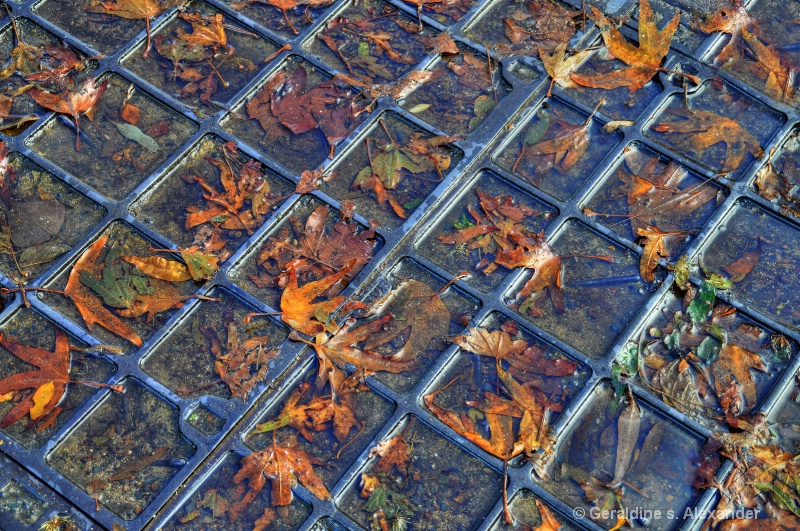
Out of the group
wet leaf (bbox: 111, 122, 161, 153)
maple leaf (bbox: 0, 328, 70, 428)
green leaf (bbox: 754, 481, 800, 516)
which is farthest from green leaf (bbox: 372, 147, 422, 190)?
green leaf (bbox: 754, 481, 800, 516)

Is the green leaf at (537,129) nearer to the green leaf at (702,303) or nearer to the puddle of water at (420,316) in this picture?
the puddle of water at (420,316)

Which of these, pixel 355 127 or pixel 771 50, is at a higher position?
pixel 771 50

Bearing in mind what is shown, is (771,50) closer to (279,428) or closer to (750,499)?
(750,499)

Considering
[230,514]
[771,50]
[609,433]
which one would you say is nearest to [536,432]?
[609,433]

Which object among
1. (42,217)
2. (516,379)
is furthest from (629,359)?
(42,217)

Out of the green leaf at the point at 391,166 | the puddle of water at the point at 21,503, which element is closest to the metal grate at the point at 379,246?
the puddle of water at the point at 21,503
